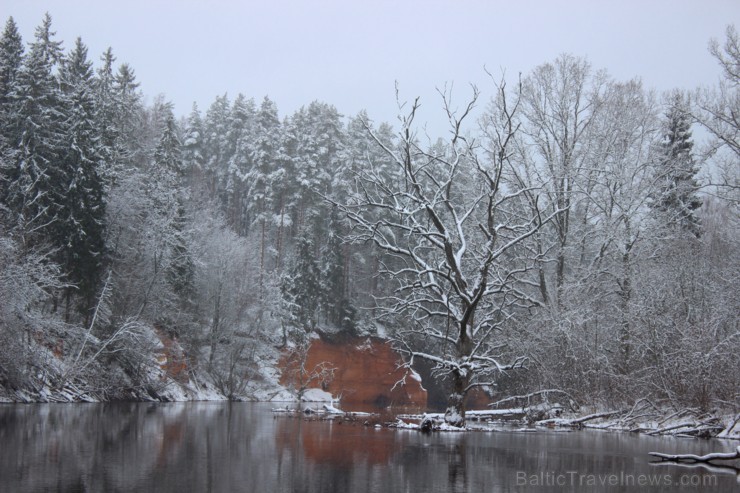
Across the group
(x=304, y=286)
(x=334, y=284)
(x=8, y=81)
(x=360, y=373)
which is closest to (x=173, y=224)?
(x=8, y=81)

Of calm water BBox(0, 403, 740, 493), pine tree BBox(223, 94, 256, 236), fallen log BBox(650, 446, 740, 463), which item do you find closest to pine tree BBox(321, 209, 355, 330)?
pine tree BBox(223, 94, 256, 236)

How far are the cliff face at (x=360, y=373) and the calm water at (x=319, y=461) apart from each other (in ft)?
118

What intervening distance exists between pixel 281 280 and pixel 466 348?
38.7 metres

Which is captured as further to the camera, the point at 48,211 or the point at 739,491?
the point at 48,211

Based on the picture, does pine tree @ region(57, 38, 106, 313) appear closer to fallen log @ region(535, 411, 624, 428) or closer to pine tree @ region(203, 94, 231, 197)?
fallen log @ region(535, 411, 624, 428)

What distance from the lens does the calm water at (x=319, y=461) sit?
7.93 metres

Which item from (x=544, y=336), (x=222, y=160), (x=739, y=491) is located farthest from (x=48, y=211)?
(x=222, y=160)

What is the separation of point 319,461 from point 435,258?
9914 mm

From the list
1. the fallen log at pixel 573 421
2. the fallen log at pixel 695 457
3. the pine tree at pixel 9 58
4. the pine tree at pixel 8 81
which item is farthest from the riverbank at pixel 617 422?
the pine tree at pixel 9 58

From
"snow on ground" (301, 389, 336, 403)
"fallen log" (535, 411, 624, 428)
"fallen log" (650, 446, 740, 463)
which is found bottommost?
"snow on ground" (301, 389, 336, 403)

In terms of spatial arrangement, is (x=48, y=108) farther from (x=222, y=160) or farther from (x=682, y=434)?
(x=222, y=160)

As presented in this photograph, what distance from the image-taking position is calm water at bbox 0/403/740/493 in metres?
7.93

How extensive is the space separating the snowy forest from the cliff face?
5.41 feet

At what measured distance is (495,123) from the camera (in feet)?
96.7
